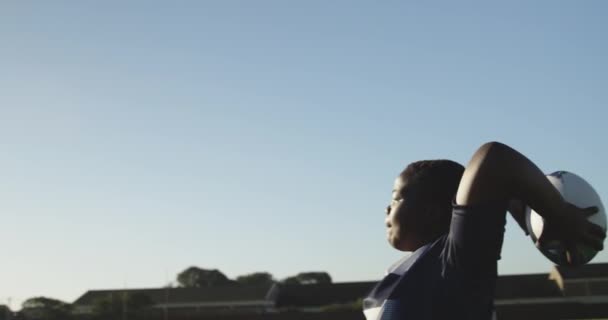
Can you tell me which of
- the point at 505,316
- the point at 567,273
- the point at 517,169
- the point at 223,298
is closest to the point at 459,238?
the point at 517,169

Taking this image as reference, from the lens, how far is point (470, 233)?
1851mm

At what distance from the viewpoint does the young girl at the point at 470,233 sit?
70.2 inches

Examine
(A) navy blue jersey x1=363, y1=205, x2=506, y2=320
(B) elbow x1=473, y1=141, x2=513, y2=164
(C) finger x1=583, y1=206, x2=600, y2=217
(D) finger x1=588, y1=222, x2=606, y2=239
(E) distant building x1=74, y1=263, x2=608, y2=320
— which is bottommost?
(E) distant building x1=74, y1=263, x2=608, y2=320

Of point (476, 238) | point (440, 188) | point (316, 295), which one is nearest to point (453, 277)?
point (476, 238)

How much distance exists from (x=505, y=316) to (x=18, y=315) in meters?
42.9

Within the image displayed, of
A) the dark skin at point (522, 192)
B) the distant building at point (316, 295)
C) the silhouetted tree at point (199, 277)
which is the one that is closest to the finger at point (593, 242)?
the dark skin at point (522, 192)

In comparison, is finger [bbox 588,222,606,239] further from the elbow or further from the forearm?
the elbow

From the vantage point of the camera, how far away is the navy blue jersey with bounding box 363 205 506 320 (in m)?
1.85

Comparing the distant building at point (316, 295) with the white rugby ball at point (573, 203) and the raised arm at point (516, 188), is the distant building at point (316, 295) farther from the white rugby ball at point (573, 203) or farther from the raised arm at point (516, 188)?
the raised arm at point (516, 188)

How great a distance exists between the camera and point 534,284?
224 feet

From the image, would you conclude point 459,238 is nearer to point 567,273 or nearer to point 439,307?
point 439,307

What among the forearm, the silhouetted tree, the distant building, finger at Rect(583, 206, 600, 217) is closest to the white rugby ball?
finger at Rect(583, 206, 600, 217)

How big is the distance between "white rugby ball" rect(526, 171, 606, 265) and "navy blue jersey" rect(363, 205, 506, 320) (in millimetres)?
210

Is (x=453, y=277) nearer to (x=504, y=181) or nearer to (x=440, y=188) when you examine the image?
(x=504, y=181)
